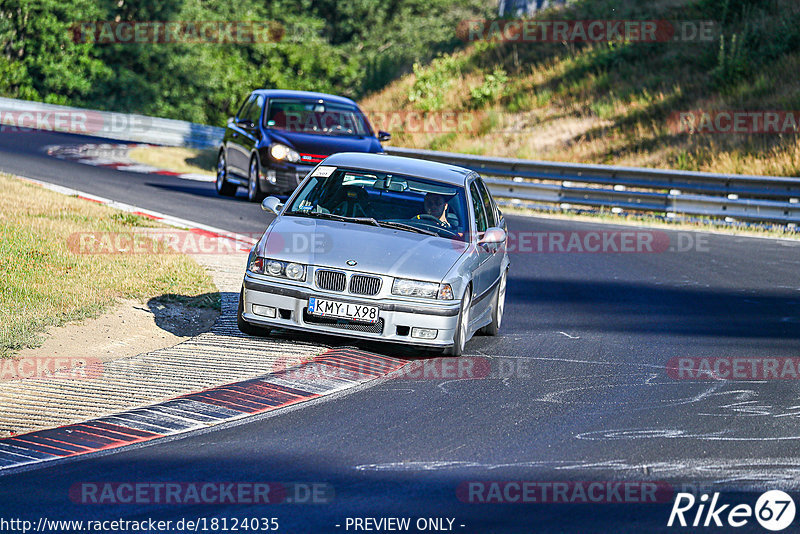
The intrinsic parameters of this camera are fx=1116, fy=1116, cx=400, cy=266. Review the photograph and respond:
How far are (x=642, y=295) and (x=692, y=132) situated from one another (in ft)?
56.4

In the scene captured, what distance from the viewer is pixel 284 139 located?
1897 centimetres

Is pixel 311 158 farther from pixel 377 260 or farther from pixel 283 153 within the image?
pixel 377 260

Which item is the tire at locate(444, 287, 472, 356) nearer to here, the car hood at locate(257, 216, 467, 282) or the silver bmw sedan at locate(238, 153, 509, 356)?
the silver bmw sedan at locate(238, 153, 509, 356)

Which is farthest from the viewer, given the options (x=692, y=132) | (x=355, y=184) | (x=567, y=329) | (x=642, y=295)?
(x=692, y=132)

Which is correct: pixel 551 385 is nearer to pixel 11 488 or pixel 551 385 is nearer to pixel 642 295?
pixel 11 488

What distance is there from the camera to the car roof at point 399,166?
10.3 meters

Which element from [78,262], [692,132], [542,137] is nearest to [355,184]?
[78,262]

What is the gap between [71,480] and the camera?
5770 mm
